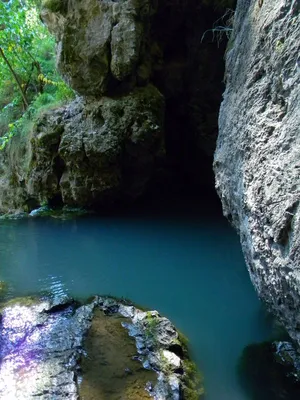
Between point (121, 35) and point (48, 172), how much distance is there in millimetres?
3836

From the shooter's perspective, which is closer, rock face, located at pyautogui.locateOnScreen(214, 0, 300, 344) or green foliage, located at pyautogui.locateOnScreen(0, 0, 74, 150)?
rock face, located at pyautogui.locateOnScreen(214, 0, 300, 344)

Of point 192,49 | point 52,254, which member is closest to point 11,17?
point 192,49

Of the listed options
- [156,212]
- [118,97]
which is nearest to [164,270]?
[156,212]

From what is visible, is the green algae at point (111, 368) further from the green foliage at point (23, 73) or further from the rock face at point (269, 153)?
the green foliage at point (23, 73)

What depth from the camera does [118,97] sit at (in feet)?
28.8

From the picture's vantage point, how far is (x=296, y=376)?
3195mm

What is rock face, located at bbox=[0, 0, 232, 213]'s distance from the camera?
830 cm

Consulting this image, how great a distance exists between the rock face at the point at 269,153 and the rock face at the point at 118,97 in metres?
4.60

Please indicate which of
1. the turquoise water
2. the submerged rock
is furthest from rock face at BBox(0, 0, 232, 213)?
the submerged rock

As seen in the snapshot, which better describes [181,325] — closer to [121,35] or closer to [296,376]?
[296,376]

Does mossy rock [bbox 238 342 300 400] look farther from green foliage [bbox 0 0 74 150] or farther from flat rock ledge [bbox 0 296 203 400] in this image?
green foliage [bbox 0 0 74 150]

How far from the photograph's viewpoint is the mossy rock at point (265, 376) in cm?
305

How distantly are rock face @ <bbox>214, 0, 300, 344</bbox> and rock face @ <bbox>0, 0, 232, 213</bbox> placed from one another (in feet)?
15.1

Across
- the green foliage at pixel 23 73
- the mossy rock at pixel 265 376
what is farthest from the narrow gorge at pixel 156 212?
the green foliage at pixel 23 73
